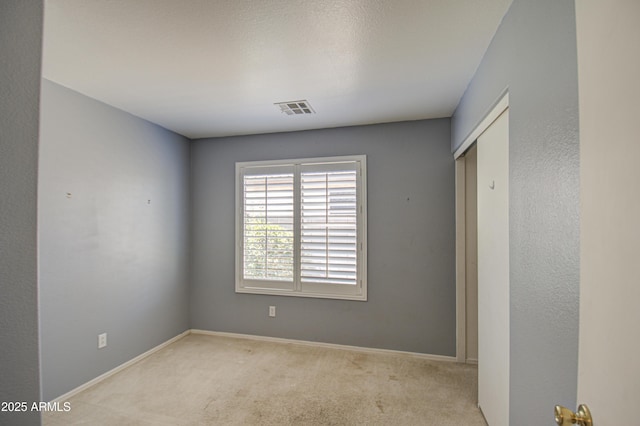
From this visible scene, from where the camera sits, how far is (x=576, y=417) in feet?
2.37

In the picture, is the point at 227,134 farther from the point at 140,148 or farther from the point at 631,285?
the point at 631,285

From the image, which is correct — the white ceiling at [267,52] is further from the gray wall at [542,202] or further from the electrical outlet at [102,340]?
the electrical outlet at [102,340]

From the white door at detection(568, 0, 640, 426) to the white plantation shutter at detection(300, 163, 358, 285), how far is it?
102 inches

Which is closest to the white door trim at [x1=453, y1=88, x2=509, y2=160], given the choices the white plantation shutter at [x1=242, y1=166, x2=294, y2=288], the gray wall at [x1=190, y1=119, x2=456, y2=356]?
the gray wall at [x1=190, y1=119, x2=456, y2=356]

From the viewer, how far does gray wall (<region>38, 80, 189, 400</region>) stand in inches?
90.3

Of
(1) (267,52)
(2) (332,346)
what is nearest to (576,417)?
A: (1) (267,52)

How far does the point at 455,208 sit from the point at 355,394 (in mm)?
2027

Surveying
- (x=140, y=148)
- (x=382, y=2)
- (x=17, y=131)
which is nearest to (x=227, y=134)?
(x=140, y=148)

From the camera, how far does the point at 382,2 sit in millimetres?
1457

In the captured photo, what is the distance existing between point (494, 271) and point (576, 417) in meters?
1.23

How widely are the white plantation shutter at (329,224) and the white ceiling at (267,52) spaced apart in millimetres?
781

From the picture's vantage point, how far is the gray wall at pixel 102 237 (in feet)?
7.52

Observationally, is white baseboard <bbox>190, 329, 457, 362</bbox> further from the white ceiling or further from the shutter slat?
the white ceiling

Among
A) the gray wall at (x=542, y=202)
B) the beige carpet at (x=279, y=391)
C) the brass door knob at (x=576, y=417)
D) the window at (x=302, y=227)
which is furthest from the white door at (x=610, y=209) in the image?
the window at (x=302, y=227)
